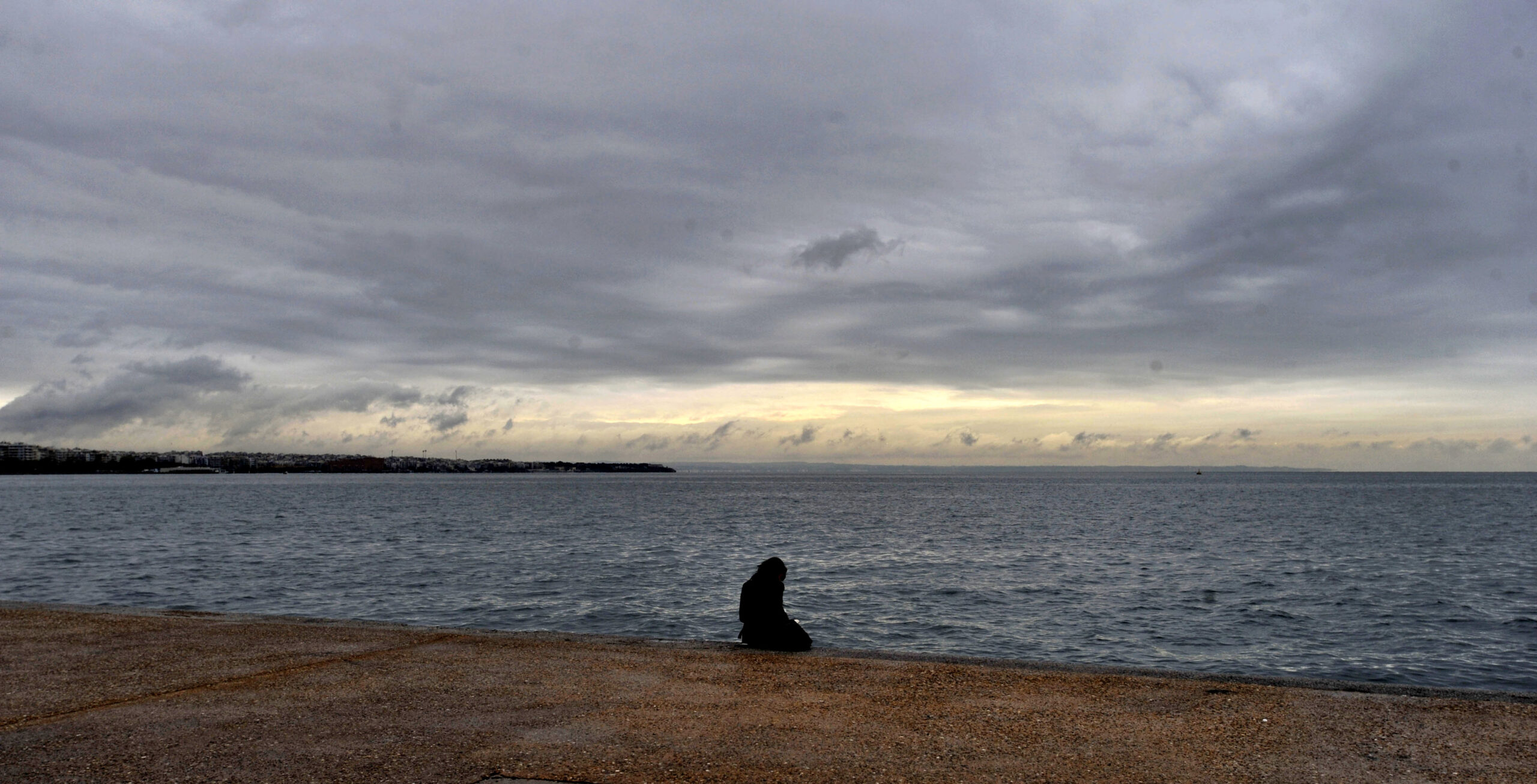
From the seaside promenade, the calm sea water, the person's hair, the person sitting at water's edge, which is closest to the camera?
the seaside promenade

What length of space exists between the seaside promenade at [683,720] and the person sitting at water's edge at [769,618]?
355mm

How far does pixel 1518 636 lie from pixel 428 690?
79.2 ft

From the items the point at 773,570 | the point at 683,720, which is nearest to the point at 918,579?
the point at 773,570

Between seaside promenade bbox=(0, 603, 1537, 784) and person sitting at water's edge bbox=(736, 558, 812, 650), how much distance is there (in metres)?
0.36

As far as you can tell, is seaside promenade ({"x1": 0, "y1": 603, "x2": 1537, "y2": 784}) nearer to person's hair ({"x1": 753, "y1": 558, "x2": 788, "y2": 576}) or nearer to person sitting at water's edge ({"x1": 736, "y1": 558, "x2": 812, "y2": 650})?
person sitting at water's edge ({"x1": 736, "y1": 558, "x2": 812, "y2": 650})

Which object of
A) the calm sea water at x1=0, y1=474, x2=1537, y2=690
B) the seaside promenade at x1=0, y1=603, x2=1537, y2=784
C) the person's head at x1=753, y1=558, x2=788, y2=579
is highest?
the person's head at x1=753, y1=558, x2=788, y2=579

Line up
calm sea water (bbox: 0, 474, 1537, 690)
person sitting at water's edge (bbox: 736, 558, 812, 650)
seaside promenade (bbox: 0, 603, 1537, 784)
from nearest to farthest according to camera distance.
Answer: seaside promenade (bbox: 0, 603, 1537, 784), person sitting at water's edge (bbox: 736, 558, 812, 650), calm sea water (bbox: 0, 474, 1537, 690)

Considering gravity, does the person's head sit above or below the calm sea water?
above

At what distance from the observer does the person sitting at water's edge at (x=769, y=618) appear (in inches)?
426

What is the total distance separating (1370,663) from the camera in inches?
735

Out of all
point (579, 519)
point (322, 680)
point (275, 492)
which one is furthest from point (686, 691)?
point (275, 492)

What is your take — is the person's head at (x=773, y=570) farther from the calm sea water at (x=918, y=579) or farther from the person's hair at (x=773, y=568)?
the calm sea water at (x=918, y=579)

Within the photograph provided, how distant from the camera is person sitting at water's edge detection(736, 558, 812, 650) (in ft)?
35.5

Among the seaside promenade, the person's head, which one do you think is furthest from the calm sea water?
the seaside promenade
